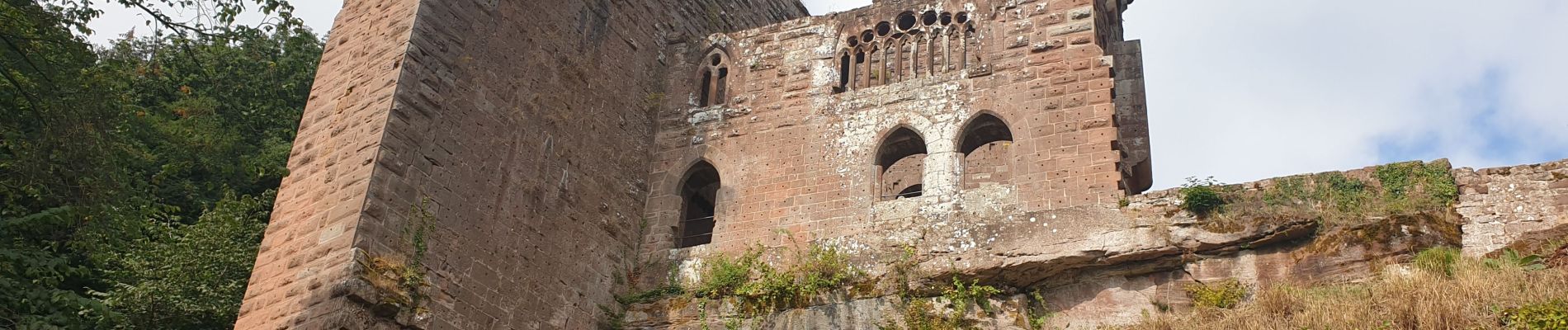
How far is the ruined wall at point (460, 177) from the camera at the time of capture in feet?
38.5

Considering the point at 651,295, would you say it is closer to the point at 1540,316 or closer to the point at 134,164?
the point at 134,164

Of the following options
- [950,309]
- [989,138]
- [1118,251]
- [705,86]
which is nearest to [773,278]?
[950,309]

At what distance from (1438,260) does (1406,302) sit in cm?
87

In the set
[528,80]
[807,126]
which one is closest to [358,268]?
[528,80]

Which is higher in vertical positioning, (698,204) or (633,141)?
(633,141)

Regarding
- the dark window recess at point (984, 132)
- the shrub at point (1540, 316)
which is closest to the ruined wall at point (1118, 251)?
the dark window recess at point (984, 132)

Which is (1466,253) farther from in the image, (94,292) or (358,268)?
(94,292)

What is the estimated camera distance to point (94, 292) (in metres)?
13.9

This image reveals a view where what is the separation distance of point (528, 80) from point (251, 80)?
27.4 ft

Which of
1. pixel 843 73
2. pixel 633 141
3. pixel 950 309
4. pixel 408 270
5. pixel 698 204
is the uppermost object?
pixel 843 73

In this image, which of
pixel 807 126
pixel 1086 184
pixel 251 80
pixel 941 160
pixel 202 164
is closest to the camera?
pixel 1086 184

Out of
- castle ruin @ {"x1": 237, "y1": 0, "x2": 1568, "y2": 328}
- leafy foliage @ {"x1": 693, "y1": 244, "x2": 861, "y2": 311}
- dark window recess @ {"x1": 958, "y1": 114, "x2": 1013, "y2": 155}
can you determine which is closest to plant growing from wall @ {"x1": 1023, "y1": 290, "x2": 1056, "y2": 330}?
castle ruin @ {"x1": 237, "y1": 0, "x2": 1568, "y2": 328}

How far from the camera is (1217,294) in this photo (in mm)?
12656

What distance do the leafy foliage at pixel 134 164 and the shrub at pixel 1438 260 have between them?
31.8 feet
